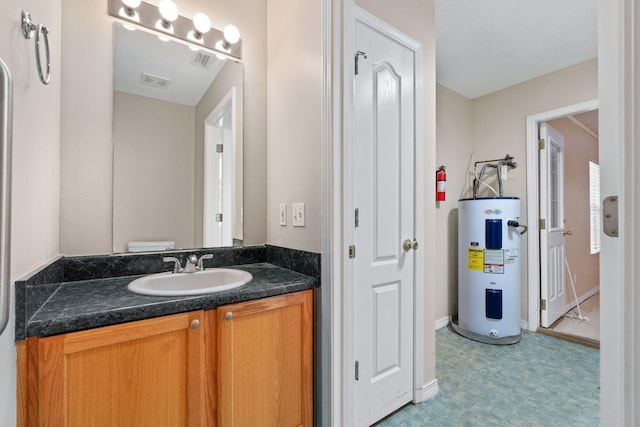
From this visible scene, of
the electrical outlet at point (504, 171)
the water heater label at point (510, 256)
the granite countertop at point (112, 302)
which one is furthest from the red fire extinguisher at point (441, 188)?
the granite countertop at point (112, 302)

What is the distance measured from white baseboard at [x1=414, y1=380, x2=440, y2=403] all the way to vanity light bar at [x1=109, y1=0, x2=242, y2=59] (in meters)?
2.32

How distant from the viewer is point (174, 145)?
1518 mm

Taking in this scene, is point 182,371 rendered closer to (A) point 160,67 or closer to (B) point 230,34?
(A) point 160,67

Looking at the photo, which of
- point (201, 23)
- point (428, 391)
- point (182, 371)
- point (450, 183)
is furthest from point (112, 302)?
point (450, 183)

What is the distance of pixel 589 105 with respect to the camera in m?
2.44

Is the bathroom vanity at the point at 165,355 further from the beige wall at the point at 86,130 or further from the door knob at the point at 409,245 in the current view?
the door knob at the point at 409,245

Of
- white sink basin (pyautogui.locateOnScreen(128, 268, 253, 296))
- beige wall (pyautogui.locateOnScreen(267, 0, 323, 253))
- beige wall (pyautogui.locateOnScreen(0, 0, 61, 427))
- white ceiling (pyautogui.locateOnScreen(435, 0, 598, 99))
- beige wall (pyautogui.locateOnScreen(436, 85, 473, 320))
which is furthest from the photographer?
beige wall (pyautogui.locateOnScreen(436, 85, 473, 320))

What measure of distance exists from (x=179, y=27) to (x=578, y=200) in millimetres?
4733

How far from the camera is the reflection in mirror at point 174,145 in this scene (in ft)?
4.46

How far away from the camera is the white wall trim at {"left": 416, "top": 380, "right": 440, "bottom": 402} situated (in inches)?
66.4

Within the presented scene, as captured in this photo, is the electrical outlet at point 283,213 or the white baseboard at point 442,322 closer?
the electrical outlet at point 283,213

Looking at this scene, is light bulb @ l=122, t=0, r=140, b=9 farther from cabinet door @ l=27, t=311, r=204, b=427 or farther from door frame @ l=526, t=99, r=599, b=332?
door frame @ l=526, t=99, r=599, b=332

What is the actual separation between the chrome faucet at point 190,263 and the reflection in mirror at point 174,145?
0.13 m

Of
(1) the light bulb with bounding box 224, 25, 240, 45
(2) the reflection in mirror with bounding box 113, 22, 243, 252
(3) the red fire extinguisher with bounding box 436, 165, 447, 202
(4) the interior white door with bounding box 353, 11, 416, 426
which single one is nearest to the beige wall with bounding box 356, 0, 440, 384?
(4) the interior white door with bounding box 353, 11, 416, 426
